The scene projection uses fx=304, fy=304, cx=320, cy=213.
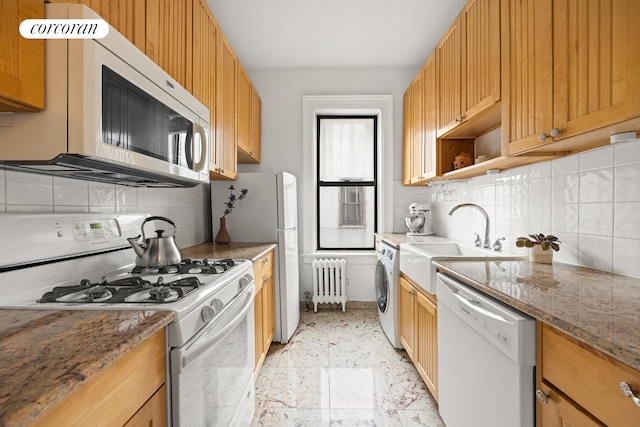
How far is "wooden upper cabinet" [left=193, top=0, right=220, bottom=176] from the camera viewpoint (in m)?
1.77

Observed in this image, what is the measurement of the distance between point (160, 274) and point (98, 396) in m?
0.83

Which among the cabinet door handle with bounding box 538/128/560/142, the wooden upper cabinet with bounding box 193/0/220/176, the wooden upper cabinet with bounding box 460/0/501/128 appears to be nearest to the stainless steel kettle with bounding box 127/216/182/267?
the wooden upper cabinet with bounding box 193/0/220/176

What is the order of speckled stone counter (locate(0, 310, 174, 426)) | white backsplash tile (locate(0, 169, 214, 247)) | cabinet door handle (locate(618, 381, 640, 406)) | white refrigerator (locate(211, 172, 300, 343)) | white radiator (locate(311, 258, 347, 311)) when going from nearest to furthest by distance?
speckled stone counter (locate(0, 310, 174, 426)), cabinet door handle (locate(618, 381, 640, 406)), white backsplash tile (locate(0, 169, 214, 247)), white refrigerator (locate(211, 172, 300, 343)), white radiator (locate(311, 258, 347, 311))

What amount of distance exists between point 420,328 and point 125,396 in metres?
1.70

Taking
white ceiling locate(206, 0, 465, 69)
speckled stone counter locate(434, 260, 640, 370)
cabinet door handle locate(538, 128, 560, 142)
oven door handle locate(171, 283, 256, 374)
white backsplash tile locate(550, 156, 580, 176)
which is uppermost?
white ceiling locate(206, 0, 465, 69)

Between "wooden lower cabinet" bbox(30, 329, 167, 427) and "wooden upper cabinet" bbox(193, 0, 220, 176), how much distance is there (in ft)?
4.43

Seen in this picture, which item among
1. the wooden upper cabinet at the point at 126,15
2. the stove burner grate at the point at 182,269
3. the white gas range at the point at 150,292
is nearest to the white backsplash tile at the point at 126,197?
the white gas range at the point at 150,292

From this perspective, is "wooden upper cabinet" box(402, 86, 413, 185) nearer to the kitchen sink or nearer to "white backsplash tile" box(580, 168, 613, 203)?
the kitchen sink

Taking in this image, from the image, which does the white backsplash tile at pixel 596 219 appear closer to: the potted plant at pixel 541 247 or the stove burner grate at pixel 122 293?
the potted plant at pixel 541 247

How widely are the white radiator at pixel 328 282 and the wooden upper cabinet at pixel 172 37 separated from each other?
7.29 feet

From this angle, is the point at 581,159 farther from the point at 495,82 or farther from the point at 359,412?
the point at 359,412

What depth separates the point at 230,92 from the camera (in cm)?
242

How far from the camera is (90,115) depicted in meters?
0.85

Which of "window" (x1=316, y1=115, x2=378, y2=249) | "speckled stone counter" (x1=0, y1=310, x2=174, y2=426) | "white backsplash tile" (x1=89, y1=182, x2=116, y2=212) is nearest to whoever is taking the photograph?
"speckled stone counter" (x1=0, y1=310, x2=174, y2=426)
